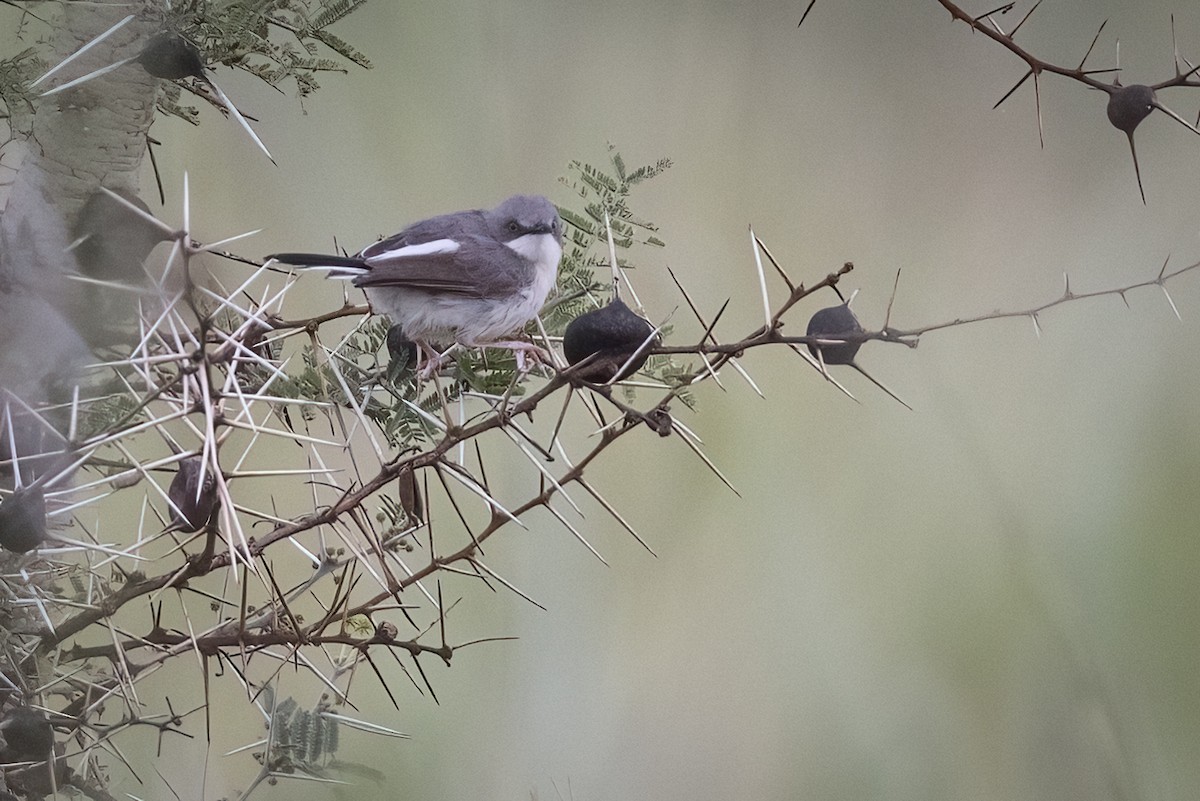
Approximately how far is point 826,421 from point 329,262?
844 millimetres

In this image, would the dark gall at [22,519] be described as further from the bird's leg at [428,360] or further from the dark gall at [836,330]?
the dark gall at [836,330]

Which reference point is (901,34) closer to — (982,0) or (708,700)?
(982,0)

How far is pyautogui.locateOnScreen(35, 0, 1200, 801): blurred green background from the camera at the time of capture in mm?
1202

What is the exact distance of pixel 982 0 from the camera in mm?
1417

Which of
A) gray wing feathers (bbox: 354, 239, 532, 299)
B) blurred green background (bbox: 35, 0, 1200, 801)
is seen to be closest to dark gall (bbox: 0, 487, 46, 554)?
gray wing feathers (bbox: 354, 239, 532, 299)

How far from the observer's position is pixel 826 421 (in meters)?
1.41

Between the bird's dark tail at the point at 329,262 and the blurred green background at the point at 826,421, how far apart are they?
14.5 inches

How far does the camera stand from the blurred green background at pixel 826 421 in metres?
1.20

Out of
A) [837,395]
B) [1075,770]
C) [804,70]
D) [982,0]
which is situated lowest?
[1075,770]

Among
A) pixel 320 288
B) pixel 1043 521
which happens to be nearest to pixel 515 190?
pixel 320 288

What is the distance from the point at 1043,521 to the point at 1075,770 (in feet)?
1.08

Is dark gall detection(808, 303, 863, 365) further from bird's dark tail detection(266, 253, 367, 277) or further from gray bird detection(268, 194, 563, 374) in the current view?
bird's dark tail detection(266, 253, 367, 277)

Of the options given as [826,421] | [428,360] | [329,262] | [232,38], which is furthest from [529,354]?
[826,421]

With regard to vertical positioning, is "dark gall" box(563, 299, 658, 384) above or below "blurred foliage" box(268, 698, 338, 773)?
above
